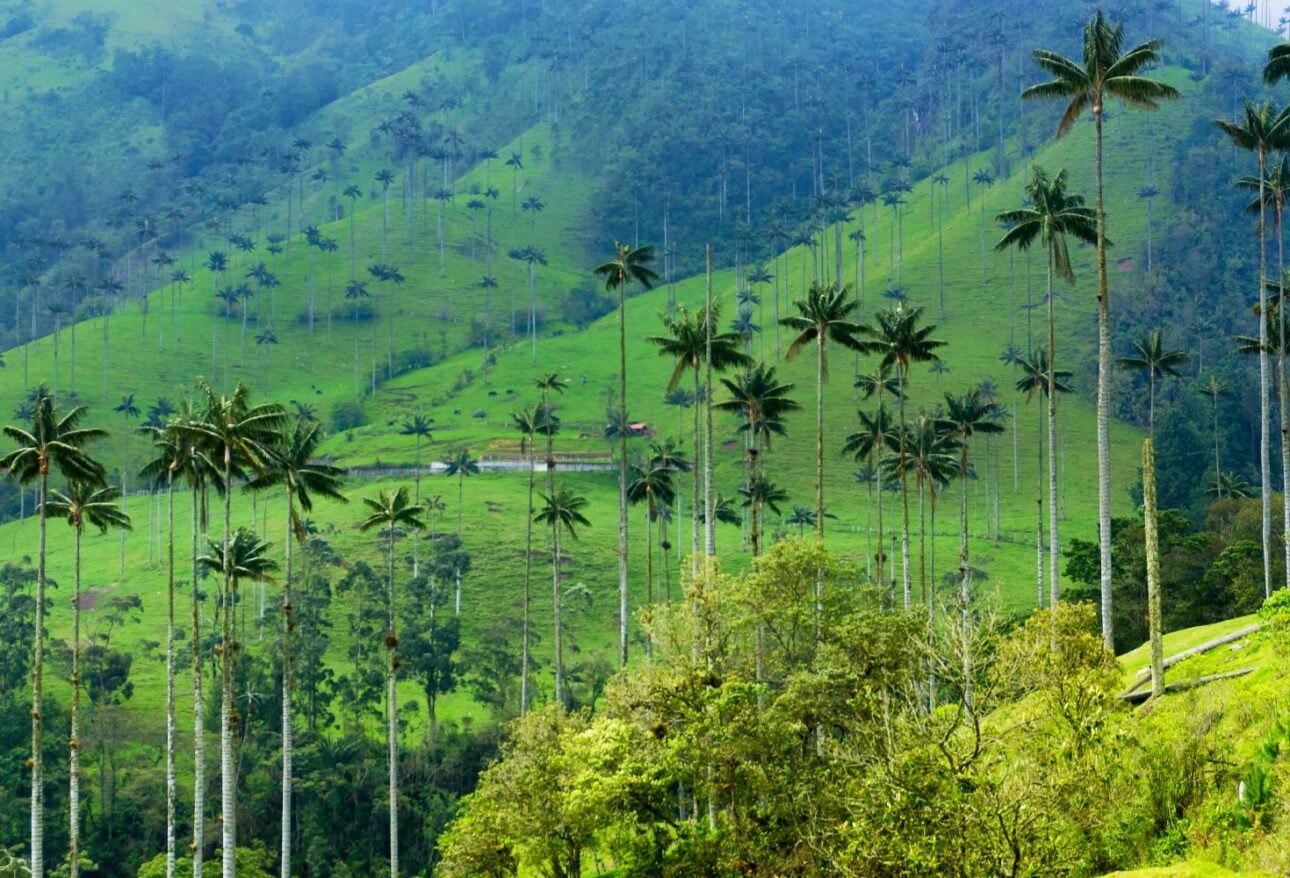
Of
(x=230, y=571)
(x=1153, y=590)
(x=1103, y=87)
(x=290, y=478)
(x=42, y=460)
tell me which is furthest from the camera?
(x=290, y=478)

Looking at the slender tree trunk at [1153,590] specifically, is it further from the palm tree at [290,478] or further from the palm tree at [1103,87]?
the palm tree at [290,478]

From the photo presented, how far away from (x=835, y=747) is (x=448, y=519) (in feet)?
434

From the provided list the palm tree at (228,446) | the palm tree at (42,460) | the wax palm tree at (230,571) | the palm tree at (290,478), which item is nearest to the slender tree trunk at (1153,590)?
the palm tree at (228,446)

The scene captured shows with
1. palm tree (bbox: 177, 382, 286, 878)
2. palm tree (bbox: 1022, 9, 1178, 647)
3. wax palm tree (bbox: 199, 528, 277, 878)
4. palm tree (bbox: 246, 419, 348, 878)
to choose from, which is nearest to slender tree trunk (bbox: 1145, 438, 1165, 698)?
palm tree (bbox: 1022, 9, 1178, 647)

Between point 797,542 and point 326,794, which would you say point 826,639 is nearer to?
point 797,542

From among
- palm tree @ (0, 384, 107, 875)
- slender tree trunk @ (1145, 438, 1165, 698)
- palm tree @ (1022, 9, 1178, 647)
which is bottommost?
slender tree trunk @ (1145, 438, 1165, 698)

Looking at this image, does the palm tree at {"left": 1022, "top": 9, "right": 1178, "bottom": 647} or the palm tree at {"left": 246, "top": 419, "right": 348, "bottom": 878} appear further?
the palm tree at {"left": 246, "top": 419, "right": 348, "bottom": 878}

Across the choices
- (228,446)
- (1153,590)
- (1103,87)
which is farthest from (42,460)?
(1103,87)

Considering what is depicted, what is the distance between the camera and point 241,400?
2430 inches

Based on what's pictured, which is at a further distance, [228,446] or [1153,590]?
[228,446]

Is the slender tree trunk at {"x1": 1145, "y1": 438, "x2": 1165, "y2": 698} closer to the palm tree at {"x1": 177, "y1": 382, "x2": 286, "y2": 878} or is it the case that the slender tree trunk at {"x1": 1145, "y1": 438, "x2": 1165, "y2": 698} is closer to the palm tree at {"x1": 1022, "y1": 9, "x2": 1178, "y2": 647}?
the palm tree at {"x1": 1022, "y1": 9, "x2": 1178, "y2": 647}

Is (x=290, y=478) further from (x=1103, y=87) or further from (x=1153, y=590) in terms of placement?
(x=1103, y=87)

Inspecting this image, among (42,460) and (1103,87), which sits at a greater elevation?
(1103,87)

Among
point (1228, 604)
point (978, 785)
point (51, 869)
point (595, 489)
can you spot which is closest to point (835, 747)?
point (978, 785)
